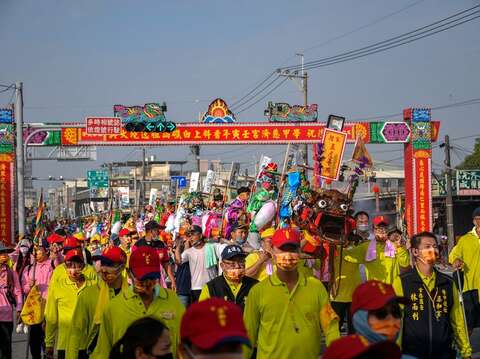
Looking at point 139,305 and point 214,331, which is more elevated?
point 214,331

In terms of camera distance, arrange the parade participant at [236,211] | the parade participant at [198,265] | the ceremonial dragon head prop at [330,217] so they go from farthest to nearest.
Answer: the parade participant at [236,211]
the parade participant at [198,265]
the ceremonial dragon head prop at [330,217]

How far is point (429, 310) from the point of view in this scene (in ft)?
21.1

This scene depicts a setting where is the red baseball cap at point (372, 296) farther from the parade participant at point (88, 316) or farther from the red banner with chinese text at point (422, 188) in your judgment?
the red banner with chinese text at point (422, 188)

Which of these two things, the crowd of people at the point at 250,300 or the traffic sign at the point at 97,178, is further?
the traffic sign at the point at 97,178

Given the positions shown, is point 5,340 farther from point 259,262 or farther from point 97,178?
point 97,178

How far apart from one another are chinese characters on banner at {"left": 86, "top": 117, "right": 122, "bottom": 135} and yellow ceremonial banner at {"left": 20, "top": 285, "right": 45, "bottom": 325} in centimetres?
1793

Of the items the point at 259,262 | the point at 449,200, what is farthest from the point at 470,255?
the point at 449,200

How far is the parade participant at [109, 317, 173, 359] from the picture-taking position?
3811 millimetres

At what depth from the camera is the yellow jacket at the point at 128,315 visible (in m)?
5.61

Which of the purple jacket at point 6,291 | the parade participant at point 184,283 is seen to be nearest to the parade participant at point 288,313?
the purple jacket at point 6,291

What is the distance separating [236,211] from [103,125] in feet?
50.7

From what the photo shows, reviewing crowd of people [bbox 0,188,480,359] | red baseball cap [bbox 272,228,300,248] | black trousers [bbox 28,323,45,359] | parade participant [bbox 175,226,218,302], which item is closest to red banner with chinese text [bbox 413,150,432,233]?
crowd of people [bbox 0,188,480,359]

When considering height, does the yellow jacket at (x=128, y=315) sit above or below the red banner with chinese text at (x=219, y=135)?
below

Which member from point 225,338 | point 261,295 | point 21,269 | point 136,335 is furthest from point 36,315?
point 225,338
